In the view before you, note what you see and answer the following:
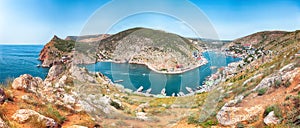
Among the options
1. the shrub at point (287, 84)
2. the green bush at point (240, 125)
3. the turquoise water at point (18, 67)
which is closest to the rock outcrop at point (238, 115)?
the green bush at point (240, 125)

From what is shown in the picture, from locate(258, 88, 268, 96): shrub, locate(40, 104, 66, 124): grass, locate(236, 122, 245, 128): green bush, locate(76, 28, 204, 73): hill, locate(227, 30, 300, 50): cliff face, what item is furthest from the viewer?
locate(227, 30, 300, 50): cliff face

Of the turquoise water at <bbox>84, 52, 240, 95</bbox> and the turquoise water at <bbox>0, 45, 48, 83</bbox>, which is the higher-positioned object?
the turquoise water at <bbox>84, 52, 240, 95</bbox>

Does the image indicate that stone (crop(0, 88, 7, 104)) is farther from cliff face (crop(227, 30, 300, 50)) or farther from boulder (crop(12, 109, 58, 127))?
cliff face (crop(227, 30, 300, 50))

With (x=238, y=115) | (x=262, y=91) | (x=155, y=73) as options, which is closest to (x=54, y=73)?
(x=155, y=73)

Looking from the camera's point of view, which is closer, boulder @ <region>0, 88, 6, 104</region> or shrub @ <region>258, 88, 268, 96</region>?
boulder @ <region>0, 88, 6, 104</region>

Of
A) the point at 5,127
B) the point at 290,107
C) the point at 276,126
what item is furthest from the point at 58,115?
the point at 290,107

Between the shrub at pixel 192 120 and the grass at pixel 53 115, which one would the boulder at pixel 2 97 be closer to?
the grass at pixel 53 115

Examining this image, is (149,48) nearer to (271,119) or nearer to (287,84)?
(271,119)

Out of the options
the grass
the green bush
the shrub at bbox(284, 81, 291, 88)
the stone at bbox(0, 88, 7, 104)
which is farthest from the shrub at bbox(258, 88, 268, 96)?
the stone at bbox(0, 88, 7, 104)

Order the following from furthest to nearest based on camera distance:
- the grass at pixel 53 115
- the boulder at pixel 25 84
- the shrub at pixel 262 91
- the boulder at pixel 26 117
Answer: the shrub at pixel 262 91
the boulder at pixel 25 84
the grass at pixel 53 115
the boulder at pixel 26 117
